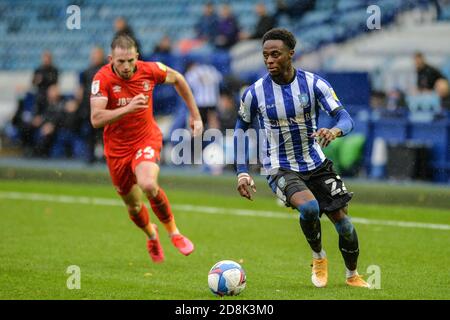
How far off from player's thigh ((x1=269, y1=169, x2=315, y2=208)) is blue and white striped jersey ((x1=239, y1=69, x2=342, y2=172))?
0.09m

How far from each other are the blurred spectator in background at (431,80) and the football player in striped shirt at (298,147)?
300 inches

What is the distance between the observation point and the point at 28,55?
89.4 feet

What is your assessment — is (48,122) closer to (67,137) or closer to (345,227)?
(67,137)

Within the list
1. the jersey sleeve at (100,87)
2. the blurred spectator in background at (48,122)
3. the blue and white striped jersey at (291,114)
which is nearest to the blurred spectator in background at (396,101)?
the blurred spectator in background at (48,122)

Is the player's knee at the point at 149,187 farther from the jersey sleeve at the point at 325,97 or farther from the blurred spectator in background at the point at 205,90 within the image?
the blurred spectator in background at the point at 205,90

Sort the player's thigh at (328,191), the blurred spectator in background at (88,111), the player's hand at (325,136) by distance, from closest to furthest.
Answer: the player's hand at (325,136) → the player's thigh at (328,191) → the blurred spectator in background at (88,111)

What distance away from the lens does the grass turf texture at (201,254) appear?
789 cm

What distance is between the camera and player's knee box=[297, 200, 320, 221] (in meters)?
7.78

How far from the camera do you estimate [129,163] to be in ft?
31.1

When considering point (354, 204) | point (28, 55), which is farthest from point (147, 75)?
point (28, 55)

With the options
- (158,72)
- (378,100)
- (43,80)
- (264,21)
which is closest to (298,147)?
(158,72)

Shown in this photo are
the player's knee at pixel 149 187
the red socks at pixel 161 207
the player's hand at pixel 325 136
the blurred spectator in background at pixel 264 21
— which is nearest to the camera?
the player's hand at pixel 325 136
